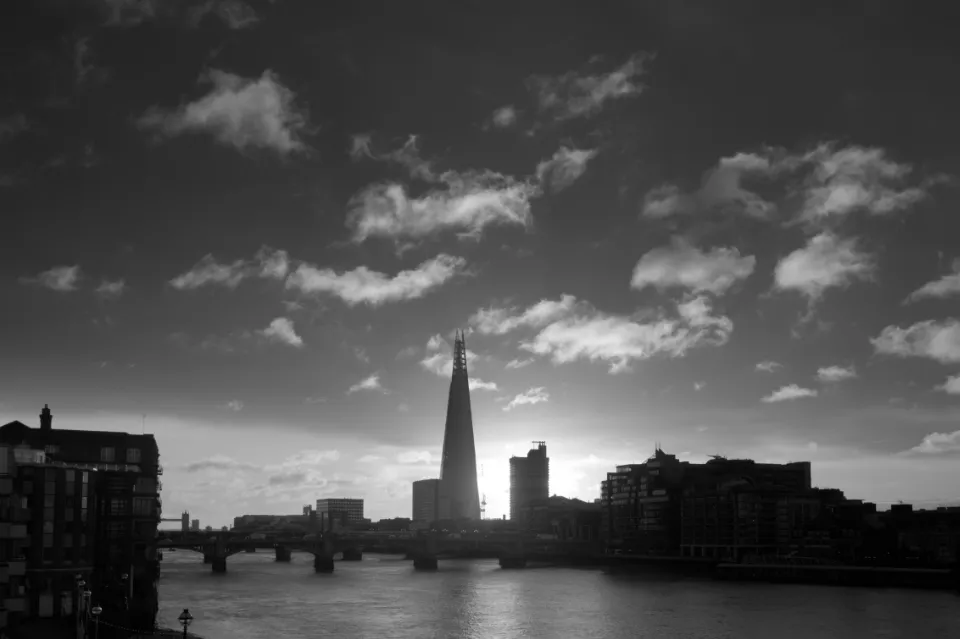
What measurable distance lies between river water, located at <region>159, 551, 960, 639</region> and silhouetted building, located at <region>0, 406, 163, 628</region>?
552cm

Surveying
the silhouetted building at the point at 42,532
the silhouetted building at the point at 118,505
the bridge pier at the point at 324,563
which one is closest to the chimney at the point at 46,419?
the silhouetted building at the point at 118,505

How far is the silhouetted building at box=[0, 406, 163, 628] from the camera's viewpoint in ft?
288

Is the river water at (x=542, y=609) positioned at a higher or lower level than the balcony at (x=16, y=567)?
lower

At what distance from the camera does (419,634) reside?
3684 inches

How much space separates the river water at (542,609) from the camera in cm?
9519

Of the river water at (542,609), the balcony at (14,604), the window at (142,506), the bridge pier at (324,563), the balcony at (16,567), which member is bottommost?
the bridge pier at (324,563)

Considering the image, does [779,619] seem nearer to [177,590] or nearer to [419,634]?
[419,634]

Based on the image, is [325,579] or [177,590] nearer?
[177,590]

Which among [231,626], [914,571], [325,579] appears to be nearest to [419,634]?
[231,626]

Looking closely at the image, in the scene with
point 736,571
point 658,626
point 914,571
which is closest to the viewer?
point 658,626

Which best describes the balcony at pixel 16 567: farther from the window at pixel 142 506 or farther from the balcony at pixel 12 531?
the window at pixel 142 506

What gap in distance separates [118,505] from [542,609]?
48.8 m

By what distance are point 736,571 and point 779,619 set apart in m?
90.8

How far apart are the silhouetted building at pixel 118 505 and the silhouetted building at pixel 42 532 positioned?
221 centimetres
